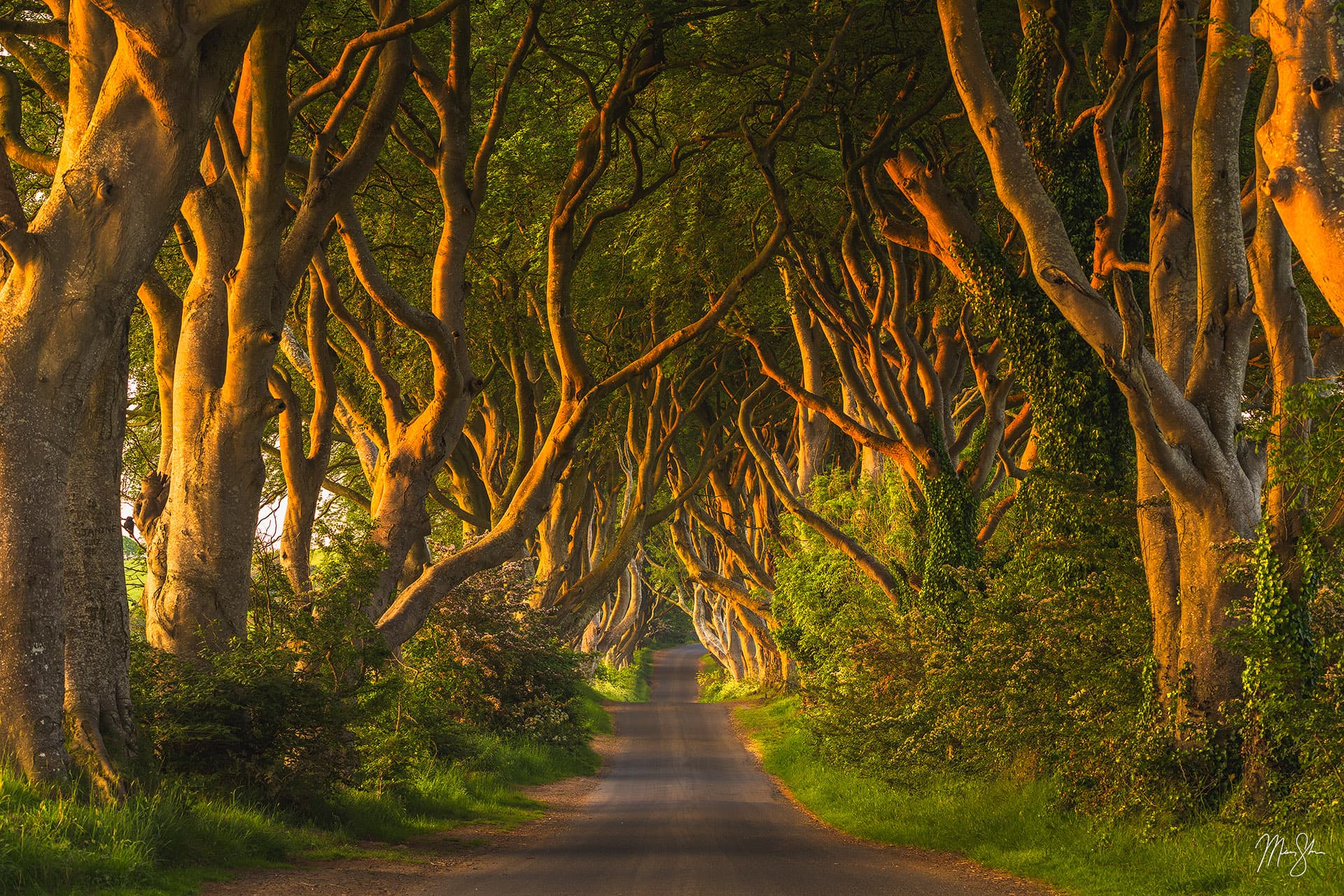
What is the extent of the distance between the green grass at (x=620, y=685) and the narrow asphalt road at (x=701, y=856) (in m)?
25.5

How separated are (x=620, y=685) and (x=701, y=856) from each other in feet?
130

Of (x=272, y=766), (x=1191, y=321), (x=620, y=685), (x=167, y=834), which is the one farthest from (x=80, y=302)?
(x=620, y=685)

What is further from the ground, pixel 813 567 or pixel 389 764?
pixel 813 567

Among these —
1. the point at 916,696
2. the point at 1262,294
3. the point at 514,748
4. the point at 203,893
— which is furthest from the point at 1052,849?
the point at 514,748

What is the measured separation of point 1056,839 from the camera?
38.2ft

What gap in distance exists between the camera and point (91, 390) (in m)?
10.0

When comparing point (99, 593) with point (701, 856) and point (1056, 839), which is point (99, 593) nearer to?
point (701, 856)

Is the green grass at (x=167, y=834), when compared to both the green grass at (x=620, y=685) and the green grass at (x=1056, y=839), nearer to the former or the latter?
the green grass at (x=1056, y=839)

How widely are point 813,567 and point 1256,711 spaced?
15513 mm

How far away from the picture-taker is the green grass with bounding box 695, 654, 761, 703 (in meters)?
46.0

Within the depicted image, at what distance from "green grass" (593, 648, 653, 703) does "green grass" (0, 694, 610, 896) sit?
110 ft

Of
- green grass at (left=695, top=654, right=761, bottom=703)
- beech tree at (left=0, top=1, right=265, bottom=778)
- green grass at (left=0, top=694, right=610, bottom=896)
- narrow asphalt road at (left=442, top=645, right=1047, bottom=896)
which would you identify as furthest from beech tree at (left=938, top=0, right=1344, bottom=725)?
green grass at (left=695, top=654, right=761, bottom=703)

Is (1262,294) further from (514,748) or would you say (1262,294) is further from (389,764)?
(514,748)

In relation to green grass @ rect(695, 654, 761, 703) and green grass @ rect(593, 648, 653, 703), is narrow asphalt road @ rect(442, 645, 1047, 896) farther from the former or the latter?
green grass @ rect(593, 648, 653, 703)
